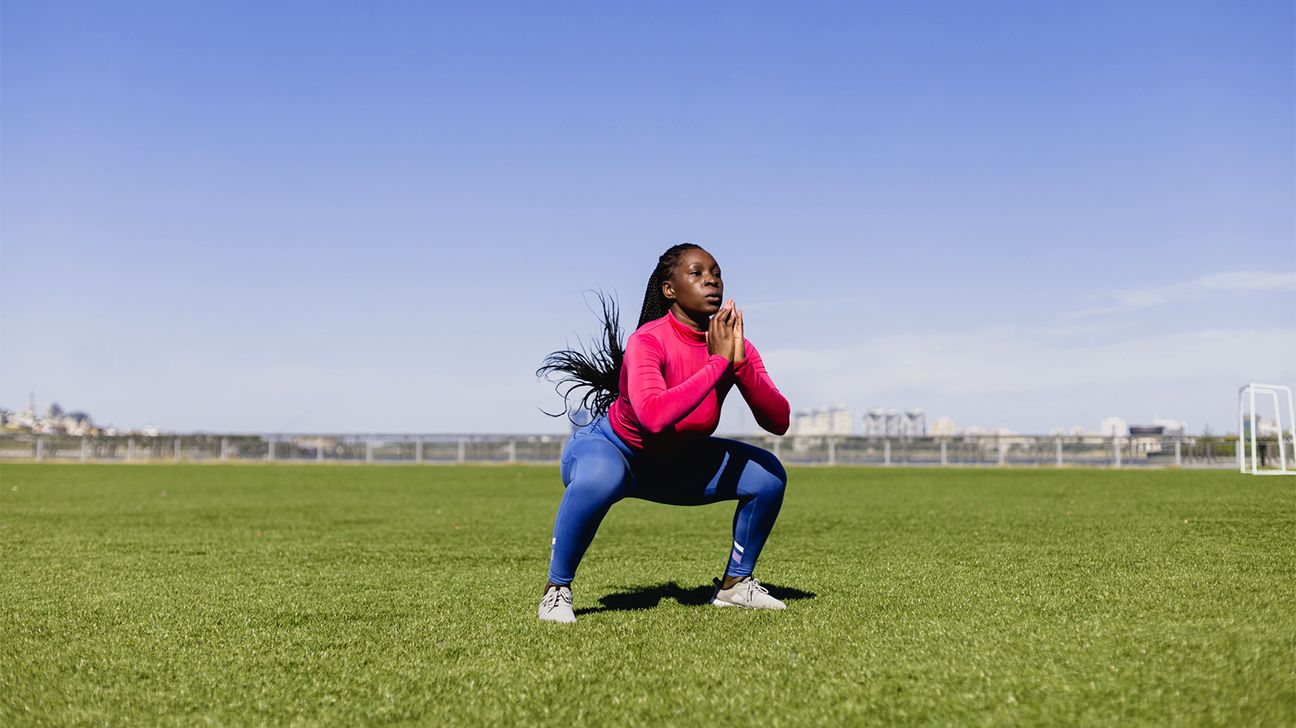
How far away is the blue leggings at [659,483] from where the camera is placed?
14.9 feet

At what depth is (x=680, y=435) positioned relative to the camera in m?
4.48

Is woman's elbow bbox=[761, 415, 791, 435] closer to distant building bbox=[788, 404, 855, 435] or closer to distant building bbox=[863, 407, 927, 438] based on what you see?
distant building bbox=[863, 407, 927, 438]

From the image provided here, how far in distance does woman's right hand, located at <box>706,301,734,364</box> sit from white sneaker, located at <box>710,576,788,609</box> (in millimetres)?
1195

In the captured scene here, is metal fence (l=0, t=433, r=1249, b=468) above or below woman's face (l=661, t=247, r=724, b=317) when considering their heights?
below

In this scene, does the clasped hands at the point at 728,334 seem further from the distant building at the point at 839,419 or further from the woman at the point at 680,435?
the distant building at the point at 839,419

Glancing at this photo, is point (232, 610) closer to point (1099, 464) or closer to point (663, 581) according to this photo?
point (663, 581)

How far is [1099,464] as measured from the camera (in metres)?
34.5

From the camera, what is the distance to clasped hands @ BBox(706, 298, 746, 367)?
14.3ft

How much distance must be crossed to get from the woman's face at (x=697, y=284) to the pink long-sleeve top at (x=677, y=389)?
10cm

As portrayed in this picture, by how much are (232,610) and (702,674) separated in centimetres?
277

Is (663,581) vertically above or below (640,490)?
below

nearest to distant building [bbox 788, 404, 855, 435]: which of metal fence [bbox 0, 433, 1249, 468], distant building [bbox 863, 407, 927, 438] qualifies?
distant building [bbox 863, 407, 927, 438]

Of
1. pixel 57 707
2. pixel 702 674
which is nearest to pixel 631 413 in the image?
pixel 702 674

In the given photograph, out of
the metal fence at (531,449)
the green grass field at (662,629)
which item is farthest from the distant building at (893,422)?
the green grass field at (662,629)
